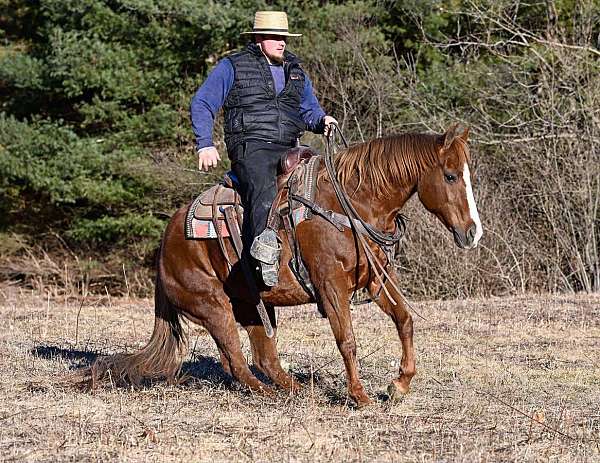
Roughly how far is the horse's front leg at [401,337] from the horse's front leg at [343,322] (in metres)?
0.24

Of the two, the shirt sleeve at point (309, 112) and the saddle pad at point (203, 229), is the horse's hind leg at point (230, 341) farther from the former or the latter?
the shirt sleeve at point (309, 112)

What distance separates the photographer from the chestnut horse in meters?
6.93

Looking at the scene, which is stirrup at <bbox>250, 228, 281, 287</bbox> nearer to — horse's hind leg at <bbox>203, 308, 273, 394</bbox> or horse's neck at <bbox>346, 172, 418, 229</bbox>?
horse's neck at <bbox>346, 172, 418, 229</bbox>

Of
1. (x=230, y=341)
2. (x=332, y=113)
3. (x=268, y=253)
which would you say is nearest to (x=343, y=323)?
(x=268, y=253)

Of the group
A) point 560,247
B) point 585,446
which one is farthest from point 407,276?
point 585,446

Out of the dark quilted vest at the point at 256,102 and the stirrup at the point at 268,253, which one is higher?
the dark quilted vest at the point at 256,102

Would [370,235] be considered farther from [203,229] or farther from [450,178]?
[203,229]

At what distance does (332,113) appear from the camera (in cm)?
2105

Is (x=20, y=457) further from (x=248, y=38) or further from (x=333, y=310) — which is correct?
(x=248, y=38)

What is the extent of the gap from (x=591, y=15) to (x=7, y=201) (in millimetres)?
13878

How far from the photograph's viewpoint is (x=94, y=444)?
615cm

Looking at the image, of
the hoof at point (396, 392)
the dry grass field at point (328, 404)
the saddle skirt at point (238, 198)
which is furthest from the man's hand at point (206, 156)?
the hoof at point (396, 392)

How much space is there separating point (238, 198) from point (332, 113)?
1350cm

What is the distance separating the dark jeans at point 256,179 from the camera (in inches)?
290
